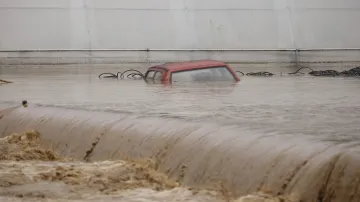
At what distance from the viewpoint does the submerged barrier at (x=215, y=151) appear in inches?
154

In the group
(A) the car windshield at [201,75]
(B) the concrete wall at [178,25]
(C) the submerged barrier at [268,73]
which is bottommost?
(C) the submerged barrier at [268,73]

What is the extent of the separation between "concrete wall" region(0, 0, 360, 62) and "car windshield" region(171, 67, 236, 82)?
5.60 metres

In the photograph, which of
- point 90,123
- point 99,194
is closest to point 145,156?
point 99,194

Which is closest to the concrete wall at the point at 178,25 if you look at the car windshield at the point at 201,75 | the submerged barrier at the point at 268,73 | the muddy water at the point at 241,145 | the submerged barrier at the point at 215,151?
the submerged barrier at the point at 268,73

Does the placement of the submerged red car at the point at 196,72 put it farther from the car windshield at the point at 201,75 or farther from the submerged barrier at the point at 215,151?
the submerged barrier at the point at 215,151

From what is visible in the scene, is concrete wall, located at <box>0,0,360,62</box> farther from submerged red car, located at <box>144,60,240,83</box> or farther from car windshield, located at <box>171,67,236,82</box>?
car windshield, located at <box>171,67,236,82</box>

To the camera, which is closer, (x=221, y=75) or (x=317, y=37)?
(x=221, y=75)

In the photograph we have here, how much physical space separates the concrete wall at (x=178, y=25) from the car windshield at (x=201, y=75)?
5.60m

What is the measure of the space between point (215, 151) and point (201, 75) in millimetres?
11566

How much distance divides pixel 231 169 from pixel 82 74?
1636 centimetres

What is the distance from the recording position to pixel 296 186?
401 cm

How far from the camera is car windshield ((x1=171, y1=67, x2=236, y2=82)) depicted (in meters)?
16.4

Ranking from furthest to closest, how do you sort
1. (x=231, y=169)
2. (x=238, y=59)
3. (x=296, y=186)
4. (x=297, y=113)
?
(x=238, y=59)
(x=297, y=113)
(x=231, y=169)
(x=296, y=186)

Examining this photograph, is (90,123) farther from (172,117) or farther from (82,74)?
(82,74)
